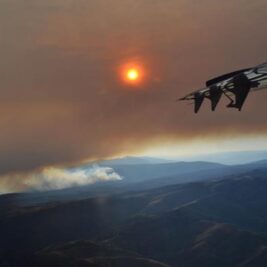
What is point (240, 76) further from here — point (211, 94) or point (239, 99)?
point (211, 94)

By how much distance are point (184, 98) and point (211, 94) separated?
89.8 inches

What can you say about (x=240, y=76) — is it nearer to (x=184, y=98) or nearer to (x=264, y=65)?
(x=264, y=65)

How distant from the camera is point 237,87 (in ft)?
39.5

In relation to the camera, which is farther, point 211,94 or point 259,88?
point 211,94

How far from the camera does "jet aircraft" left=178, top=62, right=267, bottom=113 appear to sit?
11.9m

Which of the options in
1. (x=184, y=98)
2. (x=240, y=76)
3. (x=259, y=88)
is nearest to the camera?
(x=240, y=76)

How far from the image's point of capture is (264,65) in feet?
39.9

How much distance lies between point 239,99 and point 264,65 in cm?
125

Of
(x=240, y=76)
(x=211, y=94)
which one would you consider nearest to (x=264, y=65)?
(x=240, y=76)

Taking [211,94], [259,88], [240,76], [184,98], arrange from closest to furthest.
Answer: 1. [240,76]
2. [259,88]
3. [211,94]
4. [184,98]

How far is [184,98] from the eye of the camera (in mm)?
18703

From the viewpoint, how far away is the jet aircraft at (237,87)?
11891mm

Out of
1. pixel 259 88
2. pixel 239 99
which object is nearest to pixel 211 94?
pixel 259 88

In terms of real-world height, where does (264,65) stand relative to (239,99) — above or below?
above
